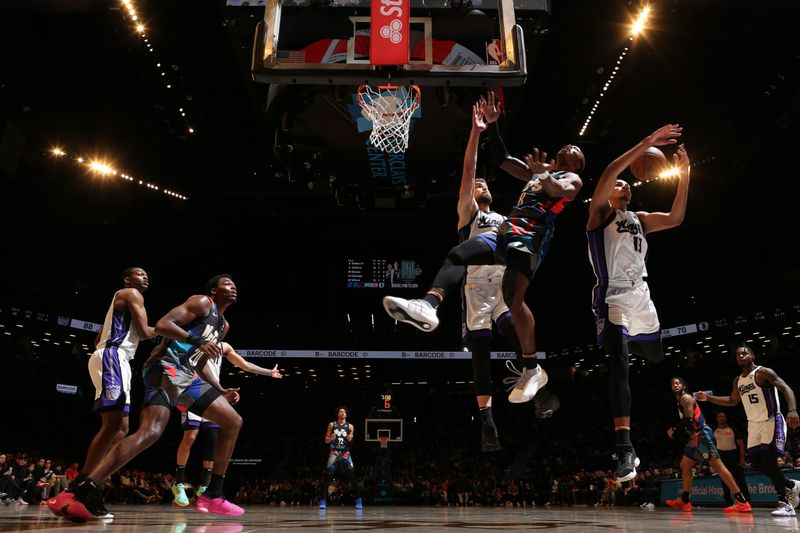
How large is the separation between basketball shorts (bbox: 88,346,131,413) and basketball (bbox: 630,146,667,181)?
4.80 meters

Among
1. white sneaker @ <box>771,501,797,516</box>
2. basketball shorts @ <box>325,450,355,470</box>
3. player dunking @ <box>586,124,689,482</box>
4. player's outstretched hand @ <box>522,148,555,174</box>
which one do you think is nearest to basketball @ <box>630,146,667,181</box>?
player dunking @ <box>586,124,689,482</box>

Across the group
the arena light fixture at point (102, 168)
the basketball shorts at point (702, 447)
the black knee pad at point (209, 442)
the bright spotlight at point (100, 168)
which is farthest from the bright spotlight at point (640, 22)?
the bright spotlight at point (100, 168)

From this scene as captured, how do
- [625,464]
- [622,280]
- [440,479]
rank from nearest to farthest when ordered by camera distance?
[625,464], [622,280], [440,479]

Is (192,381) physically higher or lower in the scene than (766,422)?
higher

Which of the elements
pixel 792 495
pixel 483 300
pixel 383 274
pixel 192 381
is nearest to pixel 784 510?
pixel 792 495

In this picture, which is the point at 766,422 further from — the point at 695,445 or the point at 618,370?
the point at 618,370

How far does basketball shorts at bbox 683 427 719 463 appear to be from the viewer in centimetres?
988

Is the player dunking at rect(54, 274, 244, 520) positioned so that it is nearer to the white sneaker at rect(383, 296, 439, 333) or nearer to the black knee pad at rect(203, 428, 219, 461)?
the white sneaker at rect(383, 296, 439, 333)

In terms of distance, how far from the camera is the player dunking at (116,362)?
575 centimetres

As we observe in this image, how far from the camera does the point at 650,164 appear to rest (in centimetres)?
516

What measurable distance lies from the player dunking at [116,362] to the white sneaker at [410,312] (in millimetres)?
2550

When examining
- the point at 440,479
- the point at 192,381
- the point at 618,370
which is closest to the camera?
the point at 618,370

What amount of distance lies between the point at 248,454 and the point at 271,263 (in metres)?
7.53

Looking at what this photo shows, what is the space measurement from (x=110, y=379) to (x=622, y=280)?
4529 mm
